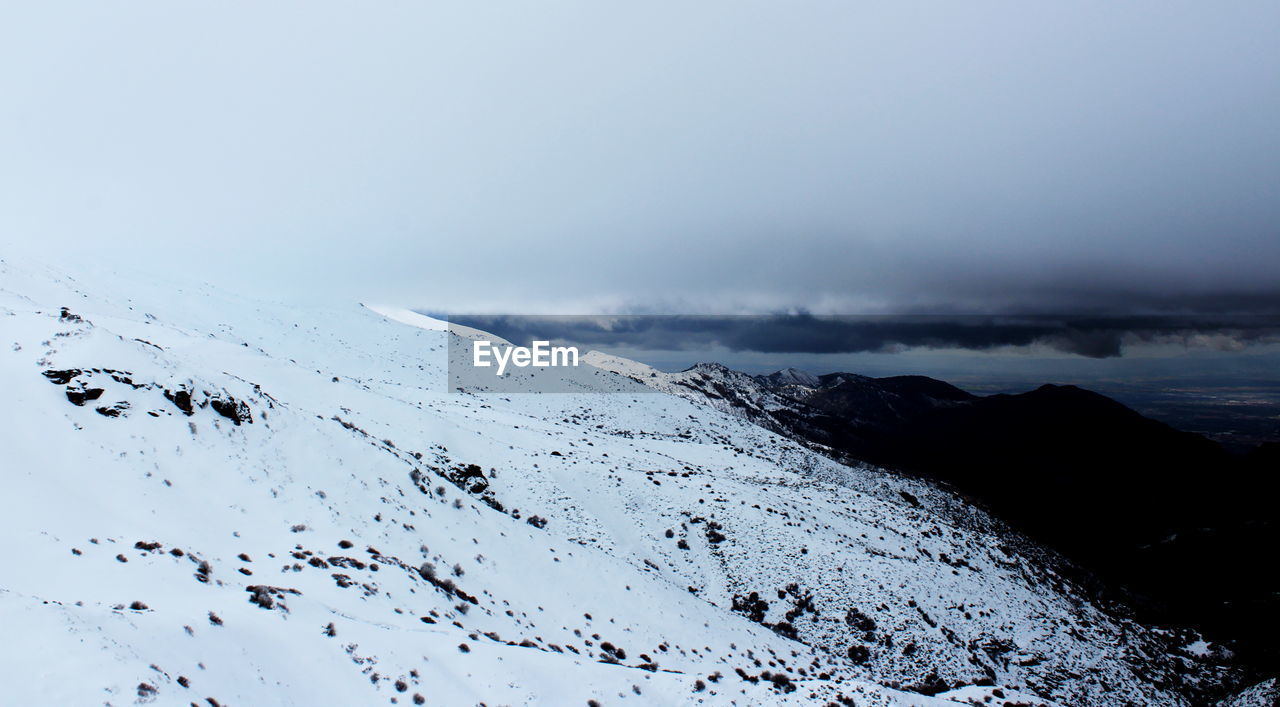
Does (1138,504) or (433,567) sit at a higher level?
(433,567)

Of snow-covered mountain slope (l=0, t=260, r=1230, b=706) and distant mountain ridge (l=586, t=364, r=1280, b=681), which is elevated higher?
snow-covered mountain slope (l=0, t=260, r=1230, b=706)

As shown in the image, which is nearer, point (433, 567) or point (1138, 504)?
point (433, 567)

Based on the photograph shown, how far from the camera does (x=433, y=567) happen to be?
70.3 feet

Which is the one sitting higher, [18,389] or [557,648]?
[18,389]

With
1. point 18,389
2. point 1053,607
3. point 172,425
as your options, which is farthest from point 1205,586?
point 18,389

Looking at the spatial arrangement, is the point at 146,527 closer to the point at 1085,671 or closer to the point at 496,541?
the point at 496,541

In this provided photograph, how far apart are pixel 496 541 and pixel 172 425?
14.7 m

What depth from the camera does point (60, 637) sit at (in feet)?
28.6

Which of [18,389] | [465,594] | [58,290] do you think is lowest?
[465,594]

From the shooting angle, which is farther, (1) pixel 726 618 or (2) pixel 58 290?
(2) pixel 58 290

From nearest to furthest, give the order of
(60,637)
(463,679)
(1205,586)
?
(60,637), (463,679), (1205,586)

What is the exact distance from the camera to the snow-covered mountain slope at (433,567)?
11594 millimetres

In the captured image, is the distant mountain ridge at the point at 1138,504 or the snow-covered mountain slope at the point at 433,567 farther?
the distant mountain ridge at the point at 1138,504

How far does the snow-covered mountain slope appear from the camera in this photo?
11.6 m
